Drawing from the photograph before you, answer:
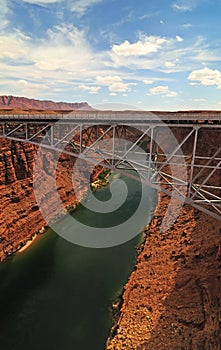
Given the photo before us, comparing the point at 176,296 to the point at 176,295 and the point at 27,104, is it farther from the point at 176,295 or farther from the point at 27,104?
the point at 27,104

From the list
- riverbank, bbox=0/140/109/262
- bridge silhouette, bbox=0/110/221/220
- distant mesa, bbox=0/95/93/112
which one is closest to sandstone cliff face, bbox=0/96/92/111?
distant mesa, bbox=0/95/93/112

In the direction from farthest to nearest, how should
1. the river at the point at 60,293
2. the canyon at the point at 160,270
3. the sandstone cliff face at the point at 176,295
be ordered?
the river at the point at 60,293 < the canyon at the point at 160,270 < the sandstone cliff face at the point at 176,295

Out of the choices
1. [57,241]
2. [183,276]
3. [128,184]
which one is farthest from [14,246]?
[128,184]

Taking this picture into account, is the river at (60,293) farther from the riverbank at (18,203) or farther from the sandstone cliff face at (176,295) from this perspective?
the sandstone cliff face at (176,295)

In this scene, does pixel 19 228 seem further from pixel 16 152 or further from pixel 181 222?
pixel 181 222

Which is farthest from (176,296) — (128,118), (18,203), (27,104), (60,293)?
(27,104)

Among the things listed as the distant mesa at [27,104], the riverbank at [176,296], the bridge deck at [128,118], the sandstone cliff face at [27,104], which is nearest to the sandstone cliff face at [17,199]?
the bridge deck at [128,118]
